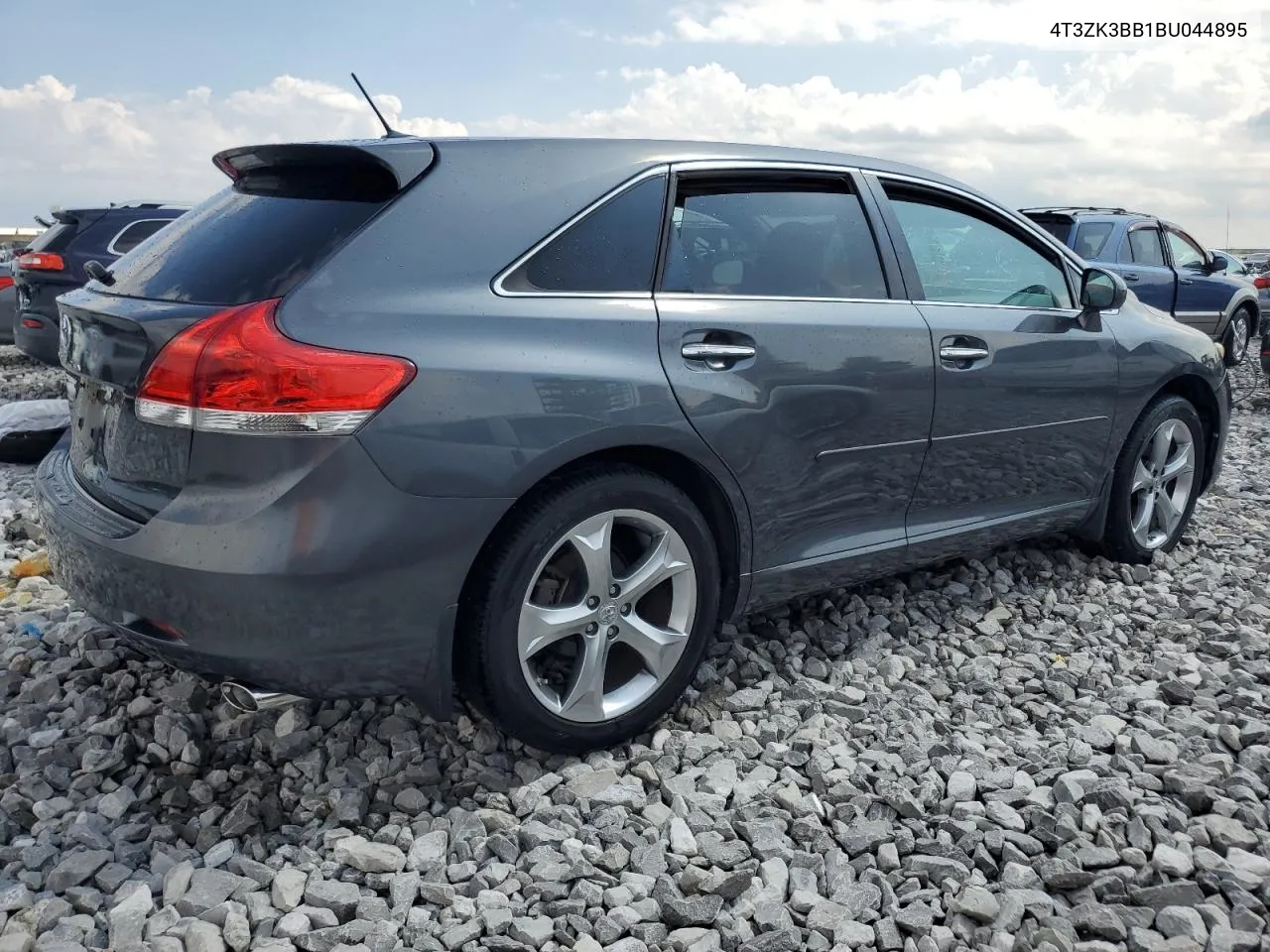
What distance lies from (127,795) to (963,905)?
2.06m

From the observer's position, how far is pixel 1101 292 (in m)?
4.45

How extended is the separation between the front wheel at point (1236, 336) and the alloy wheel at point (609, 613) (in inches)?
459

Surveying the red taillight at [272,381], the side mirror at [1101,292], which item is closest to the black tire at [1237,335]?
the side mirror at [1101,292]

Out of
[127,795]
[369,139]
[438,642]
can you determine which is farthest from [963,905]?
[369,139]

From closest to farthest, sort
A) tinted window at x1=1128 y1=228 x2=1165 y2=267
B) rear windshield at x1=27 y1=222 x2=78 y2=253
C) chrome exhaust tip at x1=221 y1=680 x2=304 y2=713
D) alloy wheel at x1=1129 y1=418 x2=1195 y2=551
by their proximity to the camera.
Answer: chrome exhaust tip at x1=221 y1=680 x2=304 y2=713, alloy wheel at x1=1129 y1=418 x2=1195 y2=551, rear windshield at x1=27 y1=222 x2=78 y2=253, tinted window at x1=1128 y1=228 x2=1165 y2=267

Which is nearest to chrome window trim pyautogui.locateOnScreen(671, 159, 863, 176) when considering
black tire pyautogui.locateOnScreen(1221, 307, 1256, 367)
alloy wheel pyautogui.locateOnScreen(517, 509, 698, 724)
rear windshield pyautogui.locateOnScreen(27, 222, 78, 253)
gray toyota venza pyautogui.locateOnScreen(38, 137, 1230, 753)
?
gray toyota venza pyautogui.locateOnScreen(38, 137, 1230, 753)

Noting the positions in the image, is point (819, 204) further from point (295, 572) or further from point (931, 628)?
point (295, 572)

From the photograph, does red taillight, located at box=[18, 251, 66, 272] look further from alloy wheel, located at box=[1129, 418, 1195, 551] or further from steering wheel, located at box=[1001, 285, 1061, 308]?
alloy wheel, located at box=[1129, 418, 1195, 551]

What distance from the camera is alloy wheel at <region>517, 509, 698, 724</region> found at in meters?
2.98

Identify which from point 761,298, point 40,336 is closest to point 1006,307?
point 761,298

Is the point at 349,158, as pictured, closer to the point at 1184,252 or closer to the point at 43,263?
the point at 43,263

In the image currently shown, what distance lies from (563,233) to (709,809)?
4.92 feet

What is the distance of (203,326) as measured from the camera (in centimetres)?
265

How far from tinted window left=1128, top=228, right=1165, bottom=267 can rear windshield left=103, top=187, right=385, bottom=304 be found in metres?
10.4
